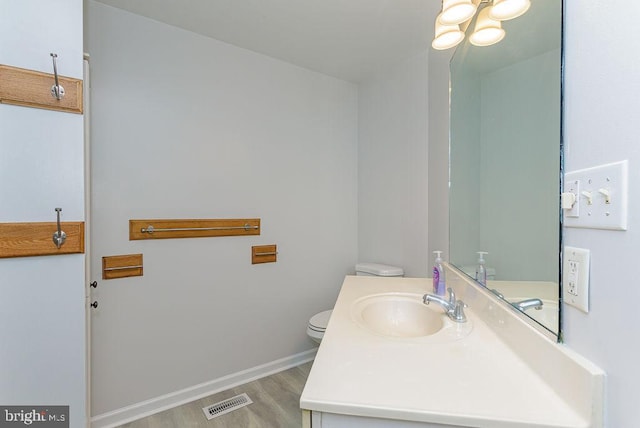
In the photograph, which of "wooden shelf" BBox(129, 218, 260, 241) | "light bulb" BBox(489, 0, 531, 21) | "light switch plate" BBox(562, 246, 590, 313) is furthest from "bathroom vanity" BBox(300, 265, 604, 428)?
"wooden shelf" BBox(129, 218, 260, 241)

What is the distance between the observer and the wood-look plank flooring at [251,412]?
177 cm

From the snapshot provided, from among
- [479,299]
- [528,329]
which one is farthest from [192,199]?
[528,329]

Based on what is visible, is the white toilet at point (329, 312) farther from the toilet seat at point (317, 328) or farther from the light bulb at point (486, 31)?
the light bulb at point (486, 31)

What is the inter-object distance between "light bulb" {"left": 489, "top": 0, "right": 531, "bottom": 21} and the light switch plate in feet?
2.57

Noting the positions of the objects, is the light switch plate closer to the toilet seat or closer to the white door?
the toilet seat

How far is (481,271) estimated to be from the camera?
3.98 feet

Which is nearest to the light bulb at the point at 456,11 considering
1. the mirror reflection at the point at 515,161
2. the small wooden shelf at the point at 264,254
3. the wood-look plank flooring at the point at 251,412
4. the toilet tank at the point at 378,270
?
the mirror reflection at the point at 515,161

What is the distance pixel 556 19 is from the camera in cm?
72

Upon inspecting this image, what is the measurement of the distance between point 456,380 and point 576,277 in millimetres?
354

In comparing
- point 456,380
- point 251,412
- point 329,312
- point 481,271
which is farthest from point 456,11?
point 251,412

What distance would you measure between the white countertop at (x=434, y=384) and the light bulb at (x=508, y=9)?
3.46 ft

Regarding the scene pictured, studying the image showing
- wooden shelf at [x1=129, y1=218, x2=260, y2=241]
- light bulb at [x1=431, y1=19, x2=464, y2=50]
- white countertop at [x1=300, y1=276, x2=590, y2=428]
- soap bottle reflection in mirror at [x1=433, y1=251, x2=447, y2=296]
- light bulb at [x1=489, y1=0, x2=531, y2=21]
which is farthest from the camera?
wooden shelf at [x1=129, y1=218, x2=260, y2=241]

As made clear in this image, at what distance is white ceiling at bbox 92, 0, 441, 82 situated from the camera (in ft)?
5.65

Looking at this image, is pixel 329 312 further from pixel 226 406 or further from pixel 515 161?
pixel 515 161
